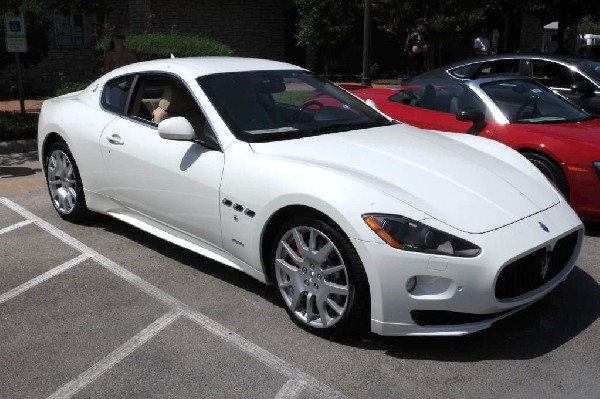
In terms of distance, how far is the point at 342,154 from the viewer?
402 cm

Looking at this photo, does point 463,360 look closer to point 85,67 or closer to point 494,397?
point 494,397

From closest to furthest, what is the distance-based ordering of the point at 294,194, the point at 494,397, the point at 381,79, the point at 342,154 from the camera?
1. the point at 494,397
2. the point at 294,194
3. the point at 342,154
4. the point at 381,79

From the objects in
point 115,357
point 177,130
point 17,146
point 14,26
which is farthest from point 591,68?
point 14,26

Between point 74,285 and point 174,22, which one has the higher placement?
point 174,22

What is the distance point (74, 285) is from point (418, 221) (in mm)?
2512

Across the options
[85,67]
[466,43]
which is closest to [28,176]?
[85,67]

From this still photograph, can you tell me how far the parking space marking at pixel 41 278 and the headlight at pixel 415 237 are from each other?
98.7 inches

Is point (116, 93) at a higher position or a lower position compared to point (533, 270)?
higher

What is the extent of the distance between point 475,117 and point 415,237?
128 inches

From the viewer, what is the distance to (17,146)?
9.62m

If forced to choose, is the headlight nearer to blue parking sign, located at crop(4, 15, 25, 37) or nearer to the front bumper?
the front bumper

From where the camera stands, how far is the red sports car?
554cm

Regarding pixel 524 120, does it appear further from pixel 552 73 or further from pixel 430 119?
pixel 552 73

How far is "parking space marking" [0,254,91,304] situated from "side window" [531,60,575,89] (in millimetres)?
6188
